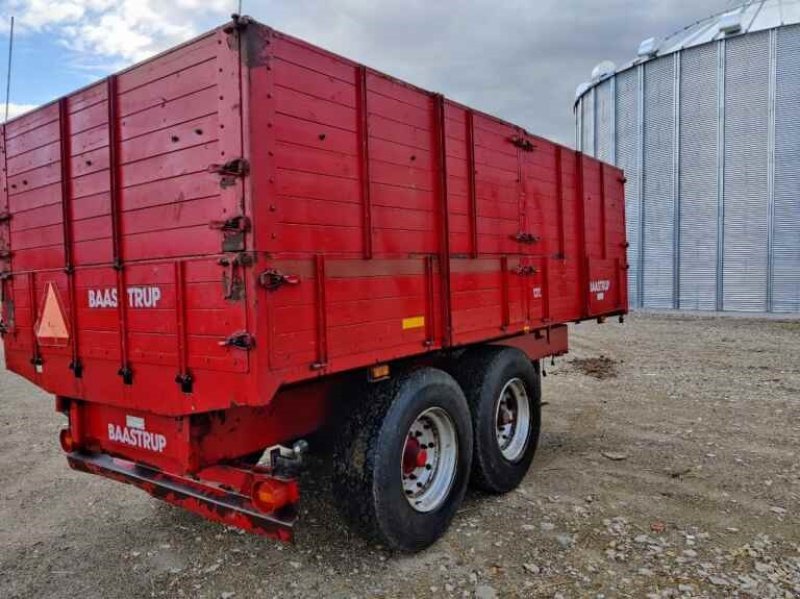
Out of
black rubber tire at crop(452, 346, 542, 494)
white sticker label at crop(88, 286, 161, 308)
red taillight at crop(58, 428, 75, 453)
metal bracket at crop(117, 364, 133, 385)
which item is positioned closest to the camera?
white sticker label at crop(88, 286, 161, 308)

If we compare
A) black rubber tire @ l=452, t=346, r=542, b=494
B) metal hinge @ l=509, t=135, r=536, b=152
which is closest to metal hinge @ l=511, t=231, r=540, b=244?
metal hinge @ l=509, t=135, r=536, b=152

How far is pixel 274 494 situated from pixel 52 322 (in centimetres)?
209

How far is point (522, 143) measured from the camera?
5.25 meters

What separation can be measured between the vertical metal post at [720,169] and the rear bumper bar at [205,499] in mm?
18544

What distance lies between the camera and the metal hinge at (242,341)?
282 cm

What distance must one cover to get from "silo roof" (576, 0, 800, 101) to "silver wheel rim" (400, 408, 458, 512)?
19256 mm

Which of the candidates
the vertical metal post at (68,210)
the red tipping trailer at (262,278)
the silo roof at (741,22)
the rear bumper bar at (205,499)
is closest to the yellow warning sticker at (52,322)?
the red tipping trailer at (262,278)

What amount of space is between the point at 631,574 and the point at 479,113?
3.42 meters

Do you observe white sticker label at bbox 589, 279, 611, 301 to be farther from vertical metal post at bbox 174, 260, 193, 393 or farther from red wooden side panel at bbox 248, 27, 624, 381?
vertical metal post at bbox 174, 260, 193, 393

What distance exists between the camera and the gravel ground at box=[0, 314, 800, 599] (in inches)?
137

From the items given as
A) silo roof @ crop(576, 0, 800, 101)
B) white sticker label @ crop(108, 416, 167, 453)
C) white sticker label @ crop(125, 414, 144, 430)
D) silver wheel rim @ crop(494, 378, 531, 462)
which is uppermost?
silo roof @ crop(576, 0, 800, 101)

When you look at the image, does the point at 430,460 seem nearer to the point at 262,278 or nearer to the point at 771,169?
the point at 262,278

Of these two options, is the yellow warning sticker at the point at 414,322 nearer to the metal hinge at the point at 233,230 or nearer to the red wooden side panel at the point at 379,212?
the red wooden side panel at the point at 379,212

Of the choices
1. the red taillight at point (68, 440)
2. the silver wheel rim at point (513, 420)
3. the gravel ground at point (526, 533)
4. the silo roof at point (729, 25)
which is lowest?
the gravel ground at point (526, 533)
